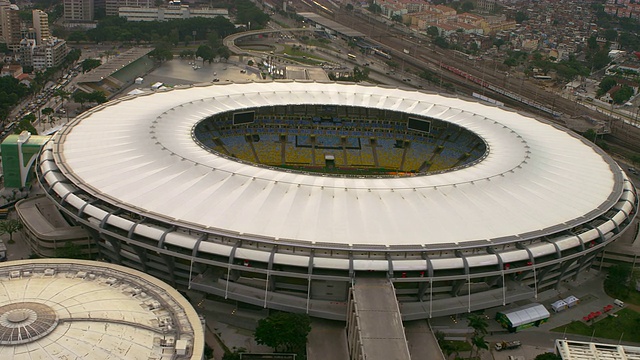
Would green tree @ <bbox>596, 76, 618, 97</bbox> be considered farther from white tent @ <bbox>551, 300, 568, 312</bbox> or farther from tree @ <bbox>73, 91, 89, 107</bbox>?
tree @ <bbox>73, 91, 89, 107</bbox>

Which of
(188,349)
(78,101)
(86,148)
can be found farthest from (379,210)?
(78,101)

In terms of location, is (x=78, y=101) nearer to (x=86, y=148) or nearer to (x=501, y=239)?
(x=86, y=148)

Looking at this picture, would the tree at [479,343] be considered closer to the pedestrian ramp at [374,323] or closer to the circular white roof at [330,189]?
the pedestrian ramp at [374,323]

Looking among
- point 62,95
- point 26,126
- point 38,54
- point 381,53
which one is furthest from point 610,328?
point 38,54

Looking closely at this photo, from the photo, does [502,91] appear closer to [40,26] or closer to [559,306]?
[559,306]

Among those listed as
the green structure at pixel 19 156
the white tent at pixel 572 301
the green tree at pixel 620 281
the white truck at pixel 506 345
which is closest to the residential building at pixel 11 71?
the green structure at pixel 19 156

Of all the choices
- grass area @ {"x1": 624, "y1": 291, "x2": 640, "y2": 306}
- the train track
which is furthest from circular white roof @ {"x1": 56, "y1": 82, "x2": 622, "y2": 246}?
the train track

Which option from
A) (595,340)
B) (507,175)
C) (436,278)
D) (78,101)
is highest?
(507,175)
